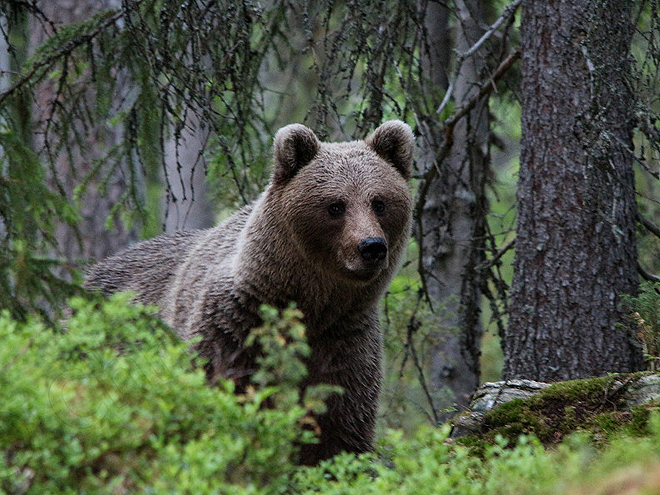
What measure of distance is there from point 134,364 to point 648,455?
1.97m

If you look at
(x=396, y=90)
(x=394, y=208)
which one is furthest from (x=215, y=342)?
(x=396, y=90)

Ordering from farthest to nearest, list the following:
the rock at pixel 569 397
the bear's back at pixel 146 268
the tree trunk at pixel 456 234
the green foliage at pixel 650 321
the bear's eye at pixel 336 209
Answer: the tree trunk at pixel 456 234, the bear's back at pixel 146 268, the bear's eye at pixel 336 209, the green foliage at pixel 650 321, the rock at pixel 569 397

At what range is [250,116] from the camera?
847 cm

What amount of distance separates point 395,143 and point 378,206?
66 cm

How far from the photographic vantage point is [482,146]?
30.8 ft

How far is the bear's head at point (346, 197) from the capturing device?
5336 millimetres

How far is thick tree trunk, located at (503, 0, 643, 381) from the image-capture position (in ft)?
19.7

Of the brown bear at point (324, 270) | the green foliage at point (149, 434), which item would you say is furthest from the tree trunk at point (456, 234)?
the green foliage at point (149, 434)

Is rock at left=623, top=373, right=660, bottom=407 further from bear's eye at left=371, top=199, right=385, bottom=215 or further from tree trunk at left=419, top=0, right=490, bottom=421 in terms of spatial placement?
tree trunk at left=419, top=0, right=490, bottom=421

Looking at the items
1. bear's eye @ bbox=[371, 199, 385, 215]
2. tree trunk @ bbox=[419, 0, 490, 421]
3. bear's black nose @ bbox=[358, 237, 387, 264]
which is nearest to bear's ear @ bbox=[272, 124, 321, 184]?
bear's eye @ bbox=[371, 199, 385, 215]

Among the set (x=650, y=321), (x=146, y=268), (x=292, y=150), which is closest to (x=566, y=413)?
(x=650, y=321)

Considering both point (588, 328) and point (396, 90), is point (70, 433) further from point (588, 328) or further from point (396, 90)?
point (396, 90)

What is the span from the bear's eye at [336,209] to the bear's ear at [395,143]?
0.72 meters

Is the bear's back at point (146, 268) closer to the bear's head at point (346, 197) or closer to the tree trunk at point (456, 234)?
the bear's head at point (346, 197)
